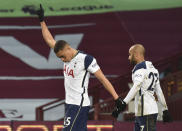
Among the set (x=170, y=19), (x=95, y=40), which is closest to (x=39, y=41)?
(x=95, y=40)

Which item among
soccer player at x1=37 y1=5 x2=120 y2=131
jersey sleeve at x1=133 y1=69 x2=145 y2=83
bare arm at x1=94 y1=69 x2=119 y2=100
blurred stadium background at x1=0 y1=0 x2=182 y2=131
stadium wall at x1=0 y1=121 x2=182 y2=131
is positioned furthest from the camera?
blurred stadium background at x1=0 y1=0 x2=182 y2=131

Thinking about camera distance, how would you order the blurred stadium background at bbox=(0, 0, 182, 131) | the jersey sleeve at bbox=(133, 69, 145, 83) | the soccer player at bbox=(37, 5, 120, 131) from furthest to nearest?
1. the blurred stadium background at bbox=(0, 0, 182, 131)
2. the jersey sleeve at bbox=(133, 69, 145, 83)
3. the soccer player at bbox=(37, 5, 120, 131)

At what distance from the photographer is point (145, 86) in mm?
7473

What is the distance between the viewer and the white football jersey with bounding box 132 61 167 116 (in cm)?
742

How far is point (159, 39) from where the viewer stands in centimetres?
1519

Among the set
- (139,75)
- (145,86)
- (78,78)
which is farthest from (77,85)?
(145,86)

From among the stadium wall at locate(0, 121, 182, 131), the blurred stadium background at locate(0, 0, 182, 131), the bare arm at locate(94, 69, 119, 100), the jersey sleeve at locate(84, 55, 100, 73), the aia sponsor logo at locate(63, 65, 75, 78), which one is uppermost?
the blurred stadium background at locate(0, 0, 182, 131)

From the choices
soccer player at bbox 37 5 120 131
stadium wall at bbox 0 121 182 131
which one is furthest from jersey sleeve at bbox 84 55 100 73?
stadium wall at bbox 0 121 182 131

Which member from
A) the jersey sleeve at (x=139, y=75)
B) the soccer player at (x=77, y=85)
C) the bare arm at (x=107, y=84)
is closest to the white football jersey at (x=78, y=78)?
the soccer player at (x=77, y=85)

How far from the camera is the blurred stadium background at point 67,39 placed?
15047mm

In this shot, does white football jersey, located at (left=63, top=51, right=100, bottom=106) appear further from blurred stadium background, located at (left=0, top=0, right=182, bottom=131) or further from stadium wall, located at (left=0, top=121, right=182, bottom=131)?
blurred stadium background, located at (left=0, top=0, right=182, bottom=131)

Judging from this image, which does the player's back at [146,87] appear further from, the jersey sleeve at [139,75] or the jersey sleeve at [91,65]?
the jersey sleeve at [91,65]

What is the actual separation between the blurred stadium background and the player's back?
7.44 metres

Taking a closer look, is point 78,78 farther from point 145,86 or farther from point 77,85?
point 145,86
